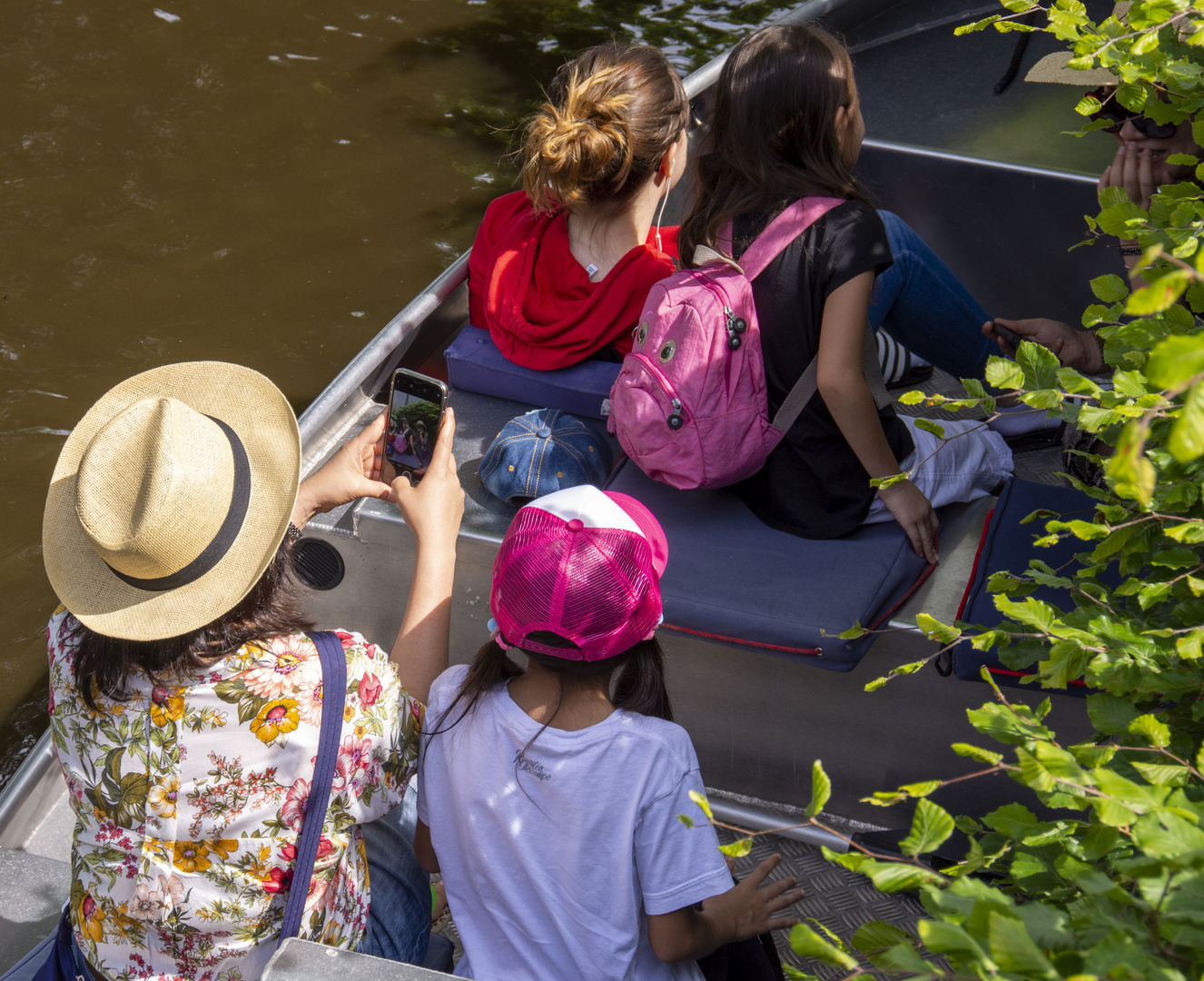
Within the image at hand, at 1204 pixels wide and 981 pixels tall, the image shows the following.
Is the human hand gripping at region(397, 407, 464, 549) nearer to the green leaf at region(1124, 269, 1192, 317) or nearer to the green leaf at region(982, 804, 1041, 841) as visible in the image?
the green leaf at region(982, 804, 1041, 841)

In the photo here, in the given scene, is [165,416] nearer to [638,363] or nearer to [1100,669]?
[638,363]

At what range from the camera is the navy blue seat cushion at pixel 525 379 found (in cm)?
272

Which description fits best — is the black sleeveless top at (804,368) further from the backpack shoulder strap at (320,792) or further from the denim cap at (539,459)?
the backpack shoulder strap at (320,792)

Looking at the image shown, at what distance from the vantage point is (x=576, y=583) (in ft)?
4.97

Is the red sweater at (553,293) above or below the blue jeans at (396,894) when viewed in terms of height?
above

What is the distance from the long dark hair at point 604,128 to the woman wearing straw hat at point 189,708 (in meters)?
1.25

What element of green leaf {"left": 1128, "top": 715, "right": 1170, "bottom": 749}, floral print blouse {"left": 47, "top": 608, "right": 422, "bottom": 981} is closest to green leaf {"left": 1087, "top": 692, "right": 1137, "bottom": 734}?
green leaf {"left": 1128, "top": 715, "right": 1170, "bottom": 749}

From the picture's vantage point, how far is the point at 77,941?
154 centimetres

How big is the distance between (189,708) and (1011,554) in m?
1.55

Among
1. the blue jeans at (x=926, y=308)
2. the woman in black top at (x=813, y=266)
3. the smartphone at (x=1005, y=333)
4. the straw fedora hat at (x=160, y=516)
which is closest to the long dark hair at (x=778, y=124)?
the woman in black top at (x=813, y=266)

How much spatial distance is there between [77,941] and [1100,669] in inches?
58.8

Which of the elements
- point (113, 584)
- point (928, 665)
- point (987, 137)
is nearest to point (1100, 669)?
point (928, 665)

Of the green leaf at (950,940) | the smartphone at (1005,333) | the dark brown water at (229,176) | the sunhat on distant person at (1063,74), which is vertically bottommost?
the dark brown water at (229,176)

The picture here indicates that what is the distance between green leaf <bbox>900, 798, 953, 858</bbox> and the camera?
0.85 meters
